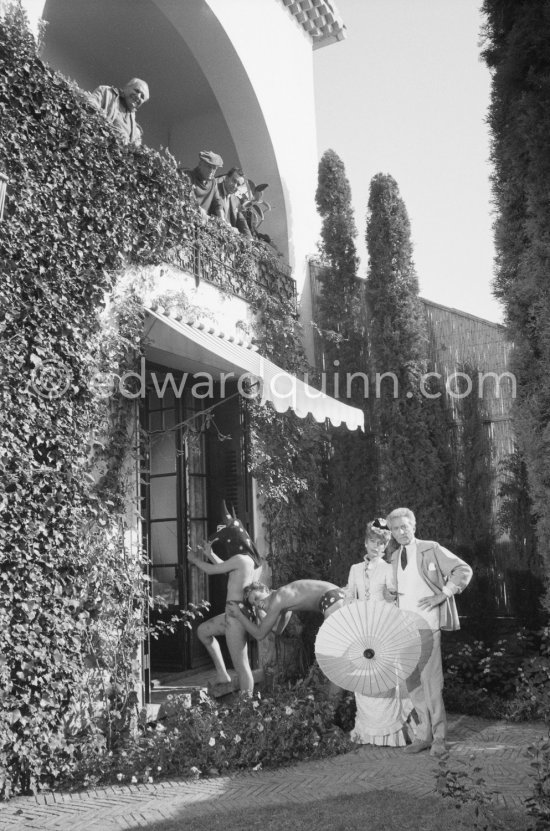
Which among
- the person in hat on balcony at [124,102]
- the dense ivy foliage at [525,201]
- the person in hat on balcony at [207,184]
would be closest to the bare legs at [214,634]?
the dense ivy foliage at [525,201]

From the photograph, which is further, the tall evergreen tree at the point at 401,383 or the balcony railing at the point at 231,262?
the tall evergreen tree at the point at 401,383

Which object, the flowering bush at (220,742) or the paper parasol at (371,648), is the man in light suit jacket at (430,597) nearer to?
the paper parasol at (371,648)

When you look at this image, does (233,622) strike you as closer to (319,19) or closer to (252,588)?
(252,588)

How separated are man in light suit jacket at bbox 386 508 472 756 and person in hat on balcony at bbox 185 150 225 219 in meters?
5.75

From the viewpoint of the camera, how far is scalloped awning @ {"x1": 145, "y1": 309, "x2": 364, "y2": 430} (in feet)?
25.4

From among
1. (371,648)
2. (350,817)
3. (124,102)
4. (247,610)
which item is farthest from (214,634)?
(124,102)

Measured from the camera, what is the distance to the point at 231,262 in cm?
1038

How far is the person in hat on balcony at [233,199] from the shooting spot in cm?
1117

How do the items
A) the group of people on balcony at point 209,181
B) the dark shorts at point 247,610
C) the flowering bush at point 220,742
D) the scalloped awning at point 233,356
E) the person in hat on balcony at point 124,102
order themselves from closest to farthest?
the flowering bush at point 220,742 → the scalloped awning at point 233,356 → the dark shorts at point 247,610 → the person in hat on balcony at point 124,102 → the group of people on balcony at point 209,181

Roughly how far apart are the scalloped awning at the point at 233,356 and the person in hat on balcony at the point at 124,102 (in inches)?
97.5

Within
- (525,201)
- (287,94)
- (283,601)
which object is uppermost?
(287,94)

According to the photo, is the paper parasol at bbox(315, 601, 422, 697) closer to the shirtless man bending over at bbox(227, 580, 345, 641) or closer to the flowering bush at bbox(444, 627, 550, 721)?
the shirtless man bending over at bbox(227, 580, 345, 641)

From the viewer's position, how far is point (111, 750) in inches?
266

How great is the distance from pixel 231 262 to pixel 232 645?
5.36 m
